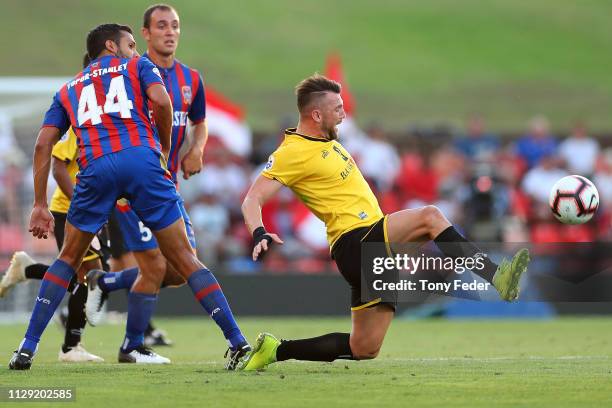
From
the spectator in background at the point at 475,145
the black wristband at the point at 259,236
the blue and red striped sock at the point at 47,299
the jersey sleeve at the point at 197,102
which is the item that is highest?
the jersey sleeve at the point at 197,102

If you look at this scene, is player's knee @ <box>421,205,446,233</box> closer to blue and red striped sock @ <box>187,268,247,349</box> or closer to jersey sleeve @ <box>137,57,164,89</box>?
blue and red striped sock @ <box>187,268,247,349</box>

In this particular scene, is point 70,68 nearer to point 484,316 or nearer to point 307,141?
point 484,316

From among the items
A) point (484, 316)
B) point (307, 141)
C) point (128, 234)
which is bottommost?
point (484, 316)

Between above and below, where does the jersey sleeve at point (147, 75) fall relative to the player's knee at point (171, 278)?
above

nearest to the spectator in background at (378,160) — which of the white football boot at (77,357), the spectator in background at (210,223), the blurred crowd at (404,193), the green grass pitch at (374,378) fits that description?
the blurred crowd at (404,193)

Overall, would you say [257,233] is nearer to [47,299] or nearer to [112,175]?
[112,175]

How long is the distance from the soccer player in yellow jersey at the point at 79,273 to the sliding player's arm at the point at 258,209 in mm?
2271

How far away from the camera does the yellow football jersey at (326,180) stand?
9070mm

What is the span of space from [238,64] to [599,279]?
29062 mm

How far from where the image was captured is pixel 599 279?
18016mm

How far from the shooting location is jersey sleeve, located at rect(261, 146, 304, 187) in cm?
903

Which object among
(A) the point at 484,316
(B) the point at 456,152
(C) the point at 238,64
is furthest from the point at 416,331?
(C) the point at 238,64

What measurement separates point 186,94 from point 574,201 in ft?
11.1

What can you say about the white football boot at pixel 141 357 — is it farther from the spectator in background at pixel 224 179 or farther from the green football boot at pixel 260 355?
the spectator in background at pixel 224 179
